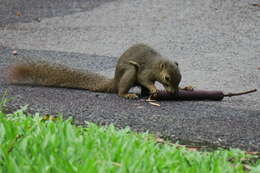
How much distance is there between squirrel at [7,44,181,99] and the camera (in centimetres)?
638

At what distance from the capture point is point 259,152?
4164 mm

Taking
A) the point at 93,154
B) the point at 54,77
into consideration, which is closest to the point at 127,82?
the point at 54,77

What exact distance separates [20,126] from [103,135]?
59cm

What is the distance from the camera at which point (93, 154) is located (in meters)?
3.46

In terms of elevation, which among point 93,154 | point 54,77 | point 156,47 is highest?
point 93,154

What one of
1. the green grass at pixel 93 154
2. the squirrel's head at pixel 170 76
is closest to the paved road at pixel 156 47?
the squirrel's head at pixel 170 76

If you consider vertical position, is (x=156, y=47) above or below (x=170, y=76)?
below

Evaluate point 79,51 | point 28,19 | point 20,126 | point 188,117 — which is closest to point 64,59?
point 79,51

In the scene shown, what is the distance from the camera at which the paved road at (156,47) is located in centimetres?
506

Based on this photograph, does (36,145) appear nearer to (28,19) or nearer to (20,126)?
(20,126)

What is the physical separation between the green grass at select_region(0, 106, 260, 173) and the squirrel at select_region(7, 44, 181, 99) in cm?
222

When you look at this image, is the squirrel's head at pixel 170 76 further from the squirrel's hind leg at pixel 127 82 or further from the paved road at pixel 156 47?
the squirrel's hind leg at pixel 127 82

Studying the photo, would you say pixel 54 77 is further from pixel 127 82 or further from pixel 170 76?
pixel 170 76

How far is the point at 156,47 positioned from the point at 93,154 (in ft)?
21.6
